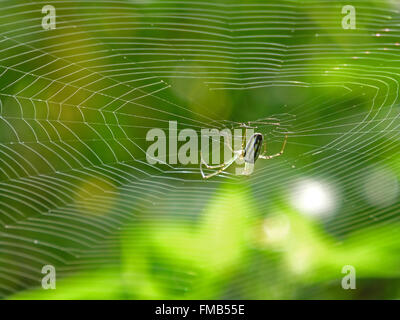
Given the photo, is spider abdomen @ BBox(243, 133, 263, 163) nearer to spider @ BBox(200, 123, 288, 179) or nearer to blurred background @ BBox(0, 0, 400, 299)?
spider @ BBox(200, 123, 288, 179)

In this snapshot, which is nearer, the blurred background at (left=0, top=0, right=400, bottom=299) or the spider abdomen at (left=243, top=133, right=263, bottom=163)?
the blurred background at (left=0, top=0, right=400, bottom=299)

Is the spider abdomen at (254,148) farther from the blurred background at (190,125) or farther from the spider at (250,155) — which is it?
the blurred background at (190,125)

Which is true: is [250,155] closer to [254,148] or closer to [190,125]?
[254,148]

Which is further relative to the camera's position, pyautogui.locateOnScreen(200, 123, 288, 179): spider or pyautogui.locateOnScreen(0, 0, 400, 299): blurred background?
pyautogui.locateOnScreen(200, 123, 288, 179): spider

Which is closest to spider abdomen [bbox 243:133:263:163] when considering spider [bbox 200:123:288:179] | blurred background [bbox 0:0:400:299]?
spider [bbox 200:123:288:179]

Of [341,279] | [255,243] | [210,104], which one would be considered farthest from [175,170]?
[341,279]

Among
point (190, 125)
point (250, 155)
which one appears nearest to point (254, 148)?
point (250, 155)
